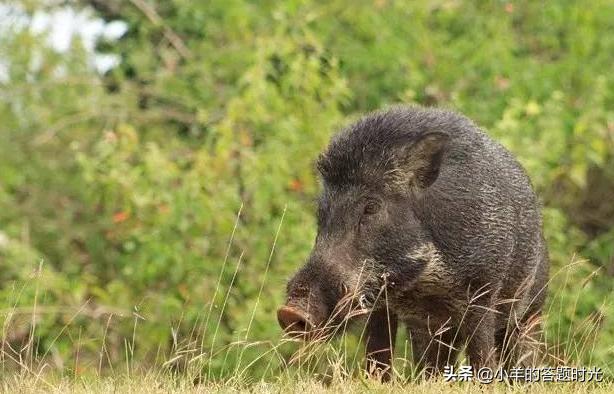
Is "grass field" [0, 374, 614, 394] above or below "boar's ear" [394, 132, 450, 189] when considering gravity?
below

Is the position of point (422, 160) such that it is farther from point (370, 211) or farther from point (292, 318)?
point (292, 318)

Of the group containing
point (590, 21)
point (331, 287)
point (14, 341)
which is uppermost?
point (590, 21)

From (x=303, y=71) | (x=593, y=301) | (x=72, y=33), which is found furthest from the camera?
(x=72, y=33)

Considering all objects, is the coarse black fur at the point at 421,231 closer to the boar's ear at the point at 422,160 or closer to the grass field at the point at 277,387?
the boar's ear at the point at 422,160

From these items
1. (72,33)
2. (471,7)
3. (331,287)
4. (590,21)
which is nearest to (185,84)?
(72,33)

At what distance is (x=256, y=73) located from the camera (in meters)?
9.07

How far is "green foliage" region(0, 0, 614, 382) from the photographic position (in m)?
8.69

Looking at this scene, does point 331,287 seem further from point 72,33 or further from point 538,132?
point 72,33

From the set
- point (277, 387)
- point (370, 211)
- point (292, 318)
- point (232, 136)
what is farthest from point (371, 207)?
point (232, 136)

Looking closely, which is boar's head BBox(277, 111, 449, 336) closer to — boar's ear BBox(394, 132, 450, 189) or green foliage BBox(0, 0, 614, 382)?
boar's ear BBox(394, 132, 450, 189)

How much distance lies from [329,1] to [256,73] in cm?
182

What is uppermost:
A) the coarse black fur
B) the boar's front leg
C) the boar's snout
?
the coarse black fur

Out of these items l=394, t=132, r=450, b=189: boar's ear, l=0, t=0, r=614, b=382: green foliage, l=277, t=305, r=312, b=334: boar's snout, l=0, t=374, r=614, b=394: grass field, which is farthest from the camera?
l=0, t=0, r=614, b=382: green foliage

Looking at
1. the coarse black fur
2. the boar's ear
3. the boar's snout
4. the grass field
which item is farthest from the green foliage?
the grass field
